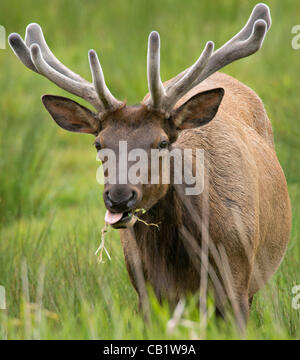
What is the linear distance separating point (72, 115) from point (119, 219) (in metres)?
1.08

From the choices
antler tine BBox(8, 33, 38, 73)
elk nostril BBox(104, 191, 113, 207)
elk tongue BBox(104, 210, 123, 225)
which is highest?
antler tine BBox(8, 33, 38, 73)

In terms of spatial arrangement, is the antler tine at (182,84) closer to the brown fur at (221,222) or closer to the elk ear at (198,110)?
the elk ear at (198,110)

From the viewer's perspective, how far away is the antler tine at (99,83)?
16.7 ft

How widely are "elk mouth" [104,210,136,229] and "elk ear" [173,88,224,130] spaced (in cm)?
77

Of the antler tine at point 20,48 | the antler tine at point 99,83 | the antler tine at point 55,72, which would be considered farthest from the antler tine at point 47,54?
the antler tine at point 99,83


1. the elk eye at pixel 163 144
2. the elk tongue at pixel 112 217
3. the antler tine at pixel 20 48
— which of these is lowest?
the elk tongue at pixel 112 217

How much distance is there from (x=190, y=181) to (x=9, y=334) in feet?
4.86

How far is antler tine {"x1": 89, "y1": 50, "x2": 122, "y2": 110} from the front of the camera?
509 cm

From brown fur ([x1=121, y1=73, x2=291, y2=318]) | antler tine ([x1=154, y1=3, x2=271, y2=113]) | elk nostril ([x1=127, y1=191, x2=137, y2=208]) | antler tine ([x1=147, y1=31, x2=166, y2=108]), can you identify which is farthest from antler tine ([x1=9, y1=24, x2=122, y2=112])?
elk nostril ([x1=127, y1=191, x2=137, y2=208])

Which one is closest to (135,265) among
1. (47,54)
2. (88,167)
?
(47,54)

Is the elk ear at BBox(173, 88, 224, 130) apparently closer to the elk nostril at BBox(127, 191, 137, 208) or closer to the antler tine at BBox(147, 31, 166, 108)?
the antler tine at BBox(147, 31, 166, 108)

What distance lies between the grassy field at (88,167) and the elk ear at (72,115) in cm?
101

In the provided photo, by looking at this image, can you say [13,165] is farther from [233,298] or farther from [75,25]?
[75,25]
